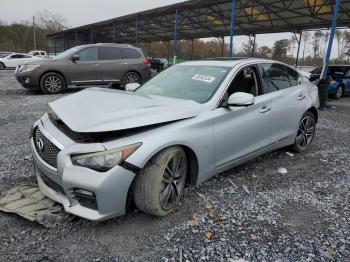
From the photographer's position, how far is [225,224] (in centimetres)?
283

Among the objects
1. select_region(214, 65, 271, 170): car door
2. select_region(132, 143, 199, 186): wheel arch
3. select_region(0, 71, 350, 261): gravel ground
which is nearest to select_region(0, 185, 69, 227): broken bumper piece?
select_region(0, 71, 350, 261): gravel ground

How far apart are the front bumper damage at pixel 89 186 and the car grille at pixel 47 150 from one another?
5cm

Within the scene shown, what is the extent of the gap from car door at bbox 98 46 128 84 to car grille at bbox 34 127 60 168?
806 cm

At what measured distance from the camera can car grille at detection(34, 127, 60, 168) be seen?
257cm

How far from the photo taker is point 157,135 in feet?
8.61

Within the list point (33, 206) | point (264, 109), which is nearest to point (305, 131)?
point (264, 109)

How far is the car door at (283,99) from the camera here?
4105 mm

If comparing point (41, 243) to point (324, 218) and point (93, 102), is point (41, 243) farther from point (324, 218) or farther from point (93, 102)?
point (324, 218)

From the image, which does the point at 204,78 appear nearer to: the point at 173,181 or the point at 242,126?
the point at 242,126

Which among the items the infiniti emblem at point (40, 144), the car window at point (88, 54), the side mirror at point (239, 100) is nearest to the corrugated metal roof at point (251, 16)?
the car window at point (88, 54)

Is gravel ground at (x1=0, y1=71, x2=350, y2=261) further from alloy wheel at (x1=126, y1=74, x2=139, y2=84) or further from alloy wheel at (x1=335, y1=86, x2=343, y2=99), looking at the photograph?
alloy wheel at (x1=335, y1=86, x2=343, y2=99)

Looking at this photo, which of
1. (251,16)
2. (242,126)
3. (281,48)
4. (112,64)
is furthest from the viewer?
(281,48)

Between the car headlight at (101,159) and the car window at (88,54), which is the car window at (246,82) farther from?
the car window at (88,54)

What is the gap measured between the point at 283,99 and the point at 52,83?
27.1 feet
